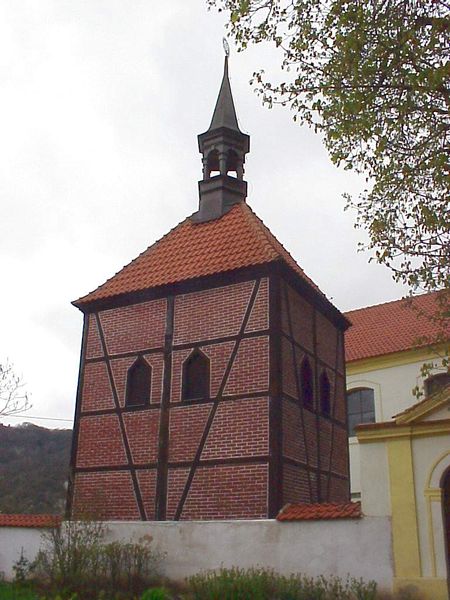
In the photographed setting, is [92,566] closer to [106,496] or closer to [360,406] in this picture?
[106,496]

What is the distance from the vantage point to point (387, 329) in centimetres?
2238

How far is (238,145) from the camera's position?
16172mm

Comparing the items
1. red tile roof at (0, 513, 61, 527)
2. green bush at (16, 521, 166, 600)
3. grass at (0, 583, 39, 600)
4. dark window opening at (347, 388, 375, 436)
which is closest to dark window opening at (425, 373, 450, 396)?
dark window opening at (347, 388, 375, 436)

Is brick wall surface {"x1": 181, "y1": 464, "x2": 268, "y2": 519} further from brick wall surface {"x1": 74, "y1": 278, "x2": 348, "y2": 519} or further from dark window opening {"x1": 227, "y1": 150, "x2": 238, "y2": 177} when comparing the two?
dark window opening {"x1": 227, "y1": 150, "x2": 238, "y2": 177}

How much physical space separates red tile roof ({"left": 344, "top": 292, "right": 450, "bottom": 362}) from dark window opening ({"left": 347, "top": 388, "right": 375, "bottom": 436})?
1.04 metres

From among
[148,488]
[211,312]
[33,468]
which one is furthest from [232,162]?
[33,468]

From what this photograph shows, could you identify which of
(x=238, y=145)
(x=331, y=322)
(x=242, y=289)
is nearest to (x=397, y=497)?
(x=242, y=289)

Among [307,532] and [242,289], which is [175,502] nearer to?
[307,532]

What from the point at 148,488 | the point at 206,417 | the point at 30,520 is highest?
the point at 206,417

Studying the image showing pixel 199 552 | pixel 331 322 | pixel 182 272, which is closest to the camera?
pixel 199 552

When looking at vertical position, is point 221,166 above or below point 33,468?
above

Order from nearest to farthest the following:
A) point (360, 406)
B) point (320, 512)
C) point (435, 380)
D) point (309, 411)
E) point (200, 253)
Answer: point (320, 512) → point (309, 411) → point (200, 253) → point (435, 380) → point (360, 406)

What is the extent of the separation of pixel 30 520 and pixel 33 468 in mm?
24028

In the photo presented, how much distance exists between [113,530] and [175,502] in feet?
3.74
